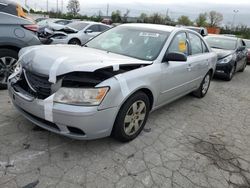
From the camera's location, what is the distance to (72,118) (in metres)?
2.47

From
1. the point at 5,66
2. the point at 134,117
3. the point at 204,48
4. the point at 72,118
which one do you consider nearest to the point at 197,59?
the point at 204,48

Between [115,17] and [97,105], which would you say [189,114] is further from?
[115,17]

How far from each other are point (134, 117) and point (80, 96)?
2.94 ft

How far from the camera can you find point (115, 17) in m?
45.8

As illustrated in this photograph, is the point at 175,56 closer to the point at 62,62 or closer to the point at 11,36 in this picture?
the point at 62,62

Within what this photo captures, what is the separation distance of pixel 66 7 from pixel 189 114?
5894 cm

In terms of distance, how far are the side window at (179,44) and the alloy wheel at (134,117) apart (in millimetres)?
1050

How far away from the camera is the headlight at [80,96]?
97.9 inches

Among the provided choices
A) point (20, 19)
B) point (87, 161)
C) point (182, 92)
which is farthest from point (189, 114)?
point (20, 19)

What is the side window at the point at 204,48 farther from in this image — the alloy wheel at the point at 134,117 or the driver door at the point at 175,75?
the alloy wheel at the point at 134,117

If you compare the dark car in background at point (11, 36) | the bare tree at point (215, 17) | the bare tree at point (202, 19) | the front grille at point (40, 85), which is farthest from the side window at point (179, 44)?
the bare tree at point (215, 17)

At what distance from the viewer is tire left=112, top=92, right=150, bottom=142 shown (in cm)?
285

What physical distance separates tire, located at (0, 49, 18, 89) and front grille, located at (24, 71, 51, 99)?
75.2 inches

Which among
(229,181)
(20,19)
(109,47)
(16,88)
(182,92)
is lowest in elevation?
(229,181)
